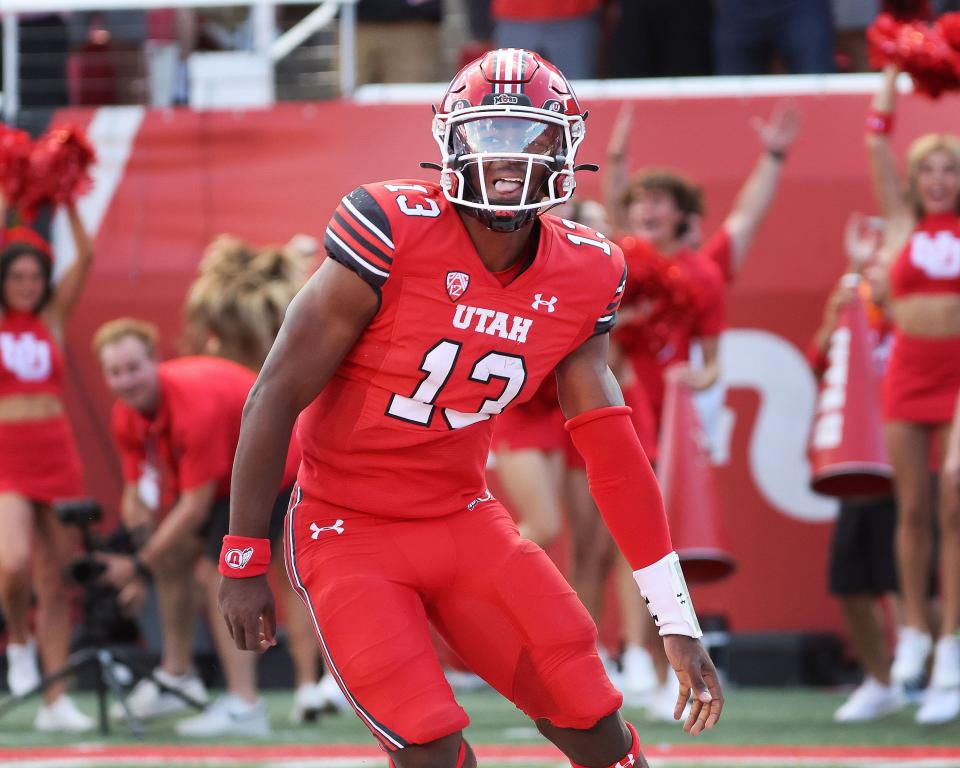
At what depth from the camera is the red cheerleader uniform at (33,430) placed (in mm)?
7523

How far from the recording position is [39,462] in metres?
7.59

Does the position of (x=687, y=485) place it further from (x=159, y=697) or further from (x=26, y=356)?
(x=26, y=356)

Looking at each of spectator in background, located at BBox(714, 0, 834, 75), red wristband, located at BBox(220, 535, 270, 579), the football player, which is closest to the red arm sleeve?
the football player

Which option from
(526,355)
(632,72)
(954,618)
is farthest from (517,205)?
(632,72)

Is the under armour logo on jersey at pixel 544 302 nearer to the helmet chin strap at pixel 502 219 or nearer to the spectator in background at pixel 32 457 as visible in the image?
the helmet chin strap at pixel 502 219

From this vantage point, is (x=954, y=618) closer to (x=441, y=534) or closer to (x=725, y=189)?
(x=725, y=189)

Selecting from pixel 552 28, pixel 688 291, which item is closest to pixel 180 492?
pixel 688 291

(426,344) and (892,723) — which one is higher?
(426,344)

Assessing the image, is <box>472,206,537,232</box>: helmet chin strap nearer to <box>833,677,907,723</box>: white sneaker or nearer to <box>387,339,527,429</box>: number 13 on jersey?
<box>387,339,527,429</box>: number 13 on jersey

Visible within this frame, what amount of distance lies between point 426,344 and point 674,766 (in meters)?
2.52

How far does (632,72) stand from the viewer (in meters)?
9.27

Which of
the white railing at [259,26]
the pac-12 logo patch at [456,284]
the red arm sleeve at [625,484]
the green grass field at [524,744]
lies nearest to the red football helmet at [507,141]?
the pac-12 logo patch at [456,284]

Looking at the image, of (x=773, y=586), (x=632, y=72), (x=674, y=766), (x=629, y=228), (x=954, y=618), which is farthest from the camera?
(x=632, y=72)

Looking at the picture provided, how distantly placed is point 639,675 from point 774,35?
12.0 feet
